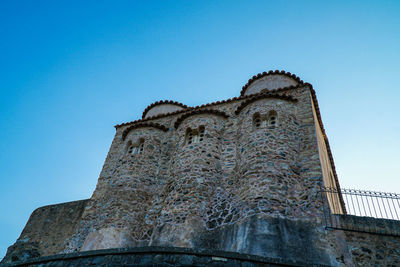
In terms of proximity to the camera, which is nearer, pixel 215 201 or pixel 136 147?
pixel 215 201

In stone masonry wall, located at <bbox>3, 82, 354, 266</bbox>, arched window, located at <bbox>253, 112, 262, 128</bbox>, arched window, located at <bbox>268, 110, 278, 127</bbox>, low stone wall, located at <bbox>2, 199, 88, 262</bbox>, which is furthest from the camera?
low stone wall, located at <bbox>2, 199, 88, 262</bbox>

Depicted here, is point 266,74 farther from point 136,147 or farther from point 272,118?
point 136,147

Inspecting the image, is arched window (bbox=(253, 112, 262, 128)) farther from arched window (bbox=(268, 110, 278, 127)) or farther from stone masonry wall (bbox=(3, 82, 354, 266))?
arched window (bbox=(268, 110, 278, 127))

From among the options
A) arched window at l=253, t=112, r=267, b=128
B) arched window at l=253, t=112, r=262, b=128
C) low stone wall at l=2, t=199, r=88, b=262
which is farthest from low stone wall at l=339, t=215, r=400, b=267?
low stone wall at l=2, t=199, r=88, b=262

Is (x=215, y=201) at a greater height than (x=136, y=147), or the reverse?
(x=136, y=147)

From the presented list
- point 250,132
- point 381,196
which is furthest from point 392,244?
point 250,132

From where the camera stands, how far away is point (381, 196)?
8.41m

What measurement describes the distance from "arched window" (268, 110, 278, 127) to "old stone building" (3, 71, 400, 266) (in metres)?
0.04

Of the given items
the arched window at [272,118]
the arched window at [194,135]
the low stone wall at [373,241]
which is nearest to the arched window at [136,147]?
the arched window at [194,135]

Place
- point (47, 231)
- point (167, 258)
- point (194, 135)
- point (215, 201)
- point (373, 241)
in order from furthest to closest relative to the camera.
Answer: point (47, 231), point (194, 135), point (215, 201), point (373, 241), point (167, 258)

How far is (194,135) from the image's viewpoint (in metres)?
12.8

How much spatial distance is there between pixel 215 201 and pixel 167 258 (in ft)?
15.4

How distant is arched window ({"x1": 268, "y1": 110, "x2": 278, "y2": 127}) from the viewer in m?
11.3

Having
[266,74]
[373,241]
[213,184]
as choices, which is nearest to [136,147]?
[213,184]
